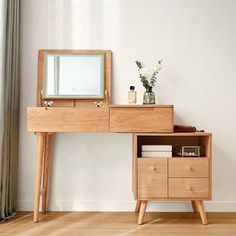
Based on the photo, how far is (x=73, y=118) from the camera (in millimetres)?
2268

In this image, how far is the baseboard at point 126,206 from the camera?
268 cm

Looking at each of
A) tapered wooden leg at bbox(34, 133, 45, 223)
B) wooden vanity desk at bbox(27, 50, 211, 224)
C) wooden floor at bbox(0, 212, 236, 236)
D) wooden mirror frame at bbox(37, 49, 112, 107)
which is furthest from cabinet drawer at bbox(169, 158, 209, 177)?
tapered wooden leg at bbox(34, 133, 45, 223)

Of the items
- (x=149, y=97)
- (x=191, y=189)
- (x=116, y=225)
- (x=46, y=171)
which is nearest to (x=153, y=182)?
(x=191, y=189)

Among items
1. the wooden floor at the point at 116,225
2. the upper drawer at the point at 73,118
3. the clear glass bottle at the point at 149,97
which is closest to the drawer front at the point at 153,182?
the wooden floor at the point at 116,225

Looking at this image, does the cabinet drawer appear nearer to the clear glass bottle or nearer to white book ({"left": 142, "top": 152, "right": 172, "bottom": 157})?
white book ({"left": 142, "top": 152, "right": 172, "bottom": 157})

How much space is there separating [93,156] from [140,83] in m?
0.74

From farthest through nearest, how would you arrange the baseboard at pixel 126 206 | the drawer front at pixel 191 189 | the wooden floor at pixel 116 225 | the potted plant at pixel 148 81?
the baseboard at pixel 126 206 → the potted plant at pixel 148 81 → the drawer front at pixel 191 189 → the wooden floor at pixel 116 225

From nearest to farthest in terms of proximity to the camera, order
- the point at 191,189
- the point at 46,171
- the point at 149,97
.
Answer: the point at 191,189 → the point at 149,97 → the point at 46,171

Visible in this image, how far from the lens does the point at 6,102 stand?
2.39 m

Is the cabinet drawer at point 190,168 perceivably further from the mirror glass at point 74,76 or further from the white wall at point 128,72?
the mirror glass at point 74,76

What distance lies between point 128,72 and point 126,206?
3.74ft

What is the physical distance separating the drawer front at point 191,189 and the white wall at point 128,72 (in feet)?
1.70

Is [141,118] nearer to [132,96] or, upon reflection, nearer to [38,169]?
[132,96]

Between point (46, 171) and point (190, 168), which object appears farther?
point (46, 171)
